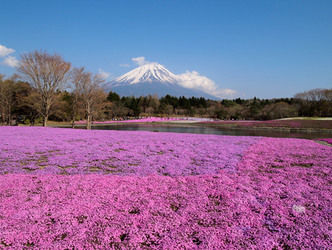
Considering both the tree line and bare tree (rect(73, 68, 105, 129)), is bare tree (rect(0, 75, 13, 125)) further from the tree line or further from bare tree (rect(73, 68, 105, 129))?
bare tree (rect(73, 68, 105, 129))

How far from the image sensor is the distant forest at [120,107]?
42531 millimetres

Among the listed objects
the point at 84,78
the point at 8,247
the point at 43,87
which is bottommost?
the point at 8,247

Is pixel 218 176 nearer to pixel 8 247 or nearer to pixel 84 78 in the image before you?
pixel 8 247

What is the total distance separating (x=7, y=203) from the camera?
5680mm

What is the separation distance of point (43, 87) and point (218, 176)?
124ft

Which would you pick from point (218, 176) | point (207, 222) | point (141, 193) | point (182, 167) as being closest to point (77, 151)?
point (182, 167)

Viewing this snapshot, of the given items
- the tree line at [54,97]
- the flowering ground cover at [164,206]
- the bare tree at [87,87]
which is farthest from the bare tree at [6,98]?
the flowering ground cover at [164,206]

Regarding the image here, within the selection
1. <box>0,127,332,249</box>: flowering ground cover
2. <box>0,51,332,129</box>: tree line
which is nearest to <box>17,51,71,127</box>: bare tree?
<box>0,51,332,129</box>: tree line

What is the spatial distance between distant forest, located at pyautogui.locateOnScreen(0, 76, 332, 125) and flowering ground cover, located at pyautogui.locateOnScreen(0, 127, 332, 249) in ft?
113

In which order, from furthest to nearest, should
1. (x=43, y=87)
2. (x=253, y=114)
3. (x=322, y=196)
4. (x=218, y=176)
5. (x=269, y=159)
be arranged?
(x=253, y=114) < (x=43, y=87) < (x=269, y=159) < (x=218, y=176) < (x=322, y=196)

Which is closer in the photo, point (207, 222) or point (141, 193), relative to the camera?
point (207, 222)

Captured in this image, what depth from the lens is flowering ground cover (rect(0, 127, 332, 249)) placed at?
14.0ft

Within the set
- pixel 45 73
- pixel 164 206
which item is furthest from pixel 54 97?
pixel 164 206

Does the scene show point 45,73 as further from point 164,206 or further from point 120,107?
point 120,107
